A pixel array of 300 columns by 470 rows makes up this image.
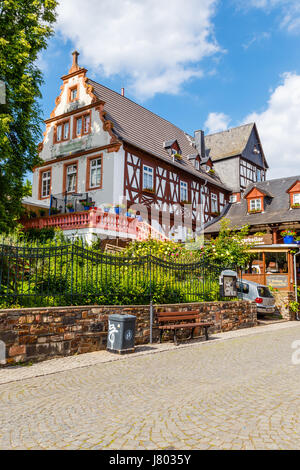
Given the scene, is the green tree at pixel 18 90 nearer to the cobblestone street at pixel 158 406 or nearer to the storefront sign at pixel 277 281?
the cobblestone street at pixel 158 406

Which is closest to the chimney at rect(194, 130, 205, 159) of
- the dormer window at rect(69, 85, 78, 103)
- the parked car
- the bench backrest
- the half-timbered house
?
the half-timbered house

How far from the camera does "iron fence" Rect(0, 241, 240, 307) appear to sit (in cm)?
783

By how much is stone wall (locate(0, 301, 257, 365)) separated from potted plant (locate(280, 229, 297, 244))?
13719 millimetres

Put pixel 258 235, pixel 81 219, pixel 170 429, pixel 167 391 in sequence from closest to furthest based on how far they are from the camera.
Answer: pixel 170 429 → pixel 167 391 → pixel 81 219 → pixel 258 235

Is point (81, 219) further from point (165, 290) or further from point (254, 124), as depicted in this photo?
point (254, 124)

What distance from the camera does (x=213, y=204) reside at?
30875 mm

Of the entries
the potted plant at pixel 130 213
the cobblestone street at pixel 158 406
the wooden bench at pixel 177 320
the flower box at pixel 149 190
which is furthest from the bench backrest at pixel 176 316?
the flower box at pixel 149 190

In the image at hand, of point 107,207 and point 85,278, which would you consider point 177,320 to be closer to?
point 85,278

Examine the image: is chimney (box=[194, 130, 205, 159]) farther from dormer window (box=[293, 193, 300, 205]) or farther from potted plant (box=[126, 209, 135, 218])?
potted plant (box=[126, 209, 135, 218])

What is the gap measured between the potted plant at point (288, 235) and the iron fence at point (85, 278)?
36.4 ft

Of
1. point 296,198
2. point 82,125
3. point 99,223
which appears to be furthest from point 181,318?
point 296,198

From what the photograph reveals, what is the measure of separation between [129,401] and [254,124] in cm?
3836
